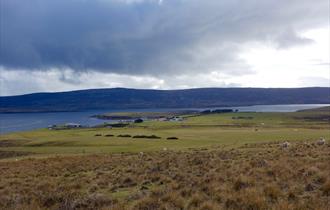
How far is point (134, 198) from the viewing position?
11227 millimetres

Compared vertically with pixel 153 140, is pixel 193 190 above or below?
above

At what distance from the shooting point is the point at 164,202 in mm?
10062

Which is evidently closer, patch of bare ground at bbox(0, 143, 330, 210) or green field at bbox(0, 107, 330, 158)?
patch of bare ground at bbox(0, 143, 330, 210)

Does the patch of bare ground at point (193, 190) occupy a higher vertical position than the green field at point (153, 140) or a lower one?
higher

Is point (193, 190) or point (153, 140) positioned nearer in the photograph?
point (193, 190)

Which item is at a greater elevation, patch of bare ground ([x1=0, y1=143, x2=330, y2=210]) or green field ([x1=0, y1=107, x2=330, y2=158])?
patch of bare ground ([x1=0, y1=143, x2=330, y2=210])

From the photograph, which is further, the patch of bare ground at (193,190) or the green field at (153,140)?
the green field at (153,140)

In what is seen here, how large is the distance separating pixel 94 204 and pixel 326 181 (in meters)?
6.56

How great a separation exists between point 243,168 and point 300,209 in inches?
273

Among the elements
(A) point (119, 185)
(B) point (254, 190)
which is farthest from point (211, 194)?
(A) point (119, 185)

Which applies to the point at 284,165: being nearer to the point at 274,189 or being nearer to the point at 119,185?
the point at 274,189

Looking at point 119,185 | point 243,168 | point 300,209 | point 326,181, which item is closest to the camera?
point 300,209

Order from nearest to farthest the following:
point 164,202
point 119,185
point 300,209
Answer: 1. point 300,209
2. point 164,202
3. point 119,185

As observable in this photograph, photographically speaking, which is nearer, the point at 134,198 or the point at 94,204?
the point at 94,204
